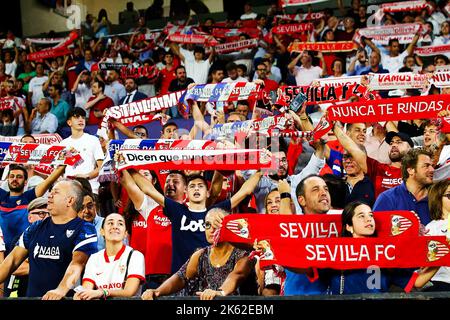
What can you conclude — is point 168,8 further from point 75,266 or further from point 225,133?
point 75,266

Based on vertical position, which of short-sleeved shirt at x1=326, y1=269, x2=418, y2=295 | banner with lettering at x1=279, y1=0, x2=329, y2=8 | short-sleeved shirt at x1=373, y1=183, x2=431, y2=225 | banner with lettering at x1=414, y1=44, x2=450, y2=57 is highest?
banner with lettering at x1=279, y1=0, x2=329, y2=8

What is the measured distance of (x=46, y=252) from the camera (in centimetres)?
608

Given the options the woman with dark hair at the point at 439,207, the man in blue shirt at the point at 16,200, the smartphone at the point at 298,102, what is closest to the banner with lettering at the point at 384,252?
the woman with dark hair at the point at 439,207

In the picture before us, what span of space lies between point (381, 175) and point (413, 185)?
0.83 m

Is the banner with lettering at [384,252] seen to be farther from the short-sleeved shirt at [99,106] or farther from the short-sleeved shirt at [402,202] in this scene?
the short-sleeved shirt at [99,106]

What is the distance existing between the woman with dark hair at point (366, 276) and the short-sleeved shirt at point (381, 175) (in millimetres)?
1811

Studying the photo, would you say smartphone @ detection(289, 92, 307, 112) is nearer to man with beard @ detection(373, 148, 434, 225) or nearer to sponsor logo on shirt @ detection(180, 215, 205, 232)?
man with beard @ detection(373, 148, 434, 225)

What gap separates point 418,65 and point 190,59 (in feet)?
12.0

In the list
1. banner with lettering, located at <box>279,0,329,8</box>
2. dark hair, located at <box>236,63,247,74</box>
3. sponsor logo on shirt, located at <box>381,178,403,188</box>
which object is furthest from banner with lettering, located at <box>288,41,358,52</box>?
sponsor logo on shirt, located at <box>381,178,403,188</box>

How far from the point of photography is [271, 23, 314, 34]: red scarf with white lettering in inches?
515

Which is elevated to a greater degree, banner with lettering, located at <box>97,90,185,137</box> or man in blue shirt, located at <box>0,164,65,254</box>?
banner with lettering, located at <box>97,90,185,137</box>

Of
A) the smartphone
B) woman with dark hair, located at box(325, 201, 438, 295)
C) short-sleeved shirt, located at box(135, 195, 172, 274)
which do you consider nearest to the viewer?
woman with dark hair, located at box(325, 201, 438, 295)

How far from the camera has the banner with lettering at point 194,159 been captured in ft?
21.0
